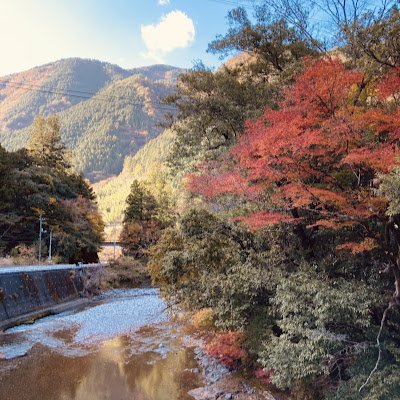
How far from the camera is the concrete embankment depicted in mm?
18141

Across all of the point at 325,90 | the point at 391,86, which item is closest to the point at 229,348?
the point at 325,90

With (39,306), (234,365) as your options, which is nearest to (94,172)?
(39,306)

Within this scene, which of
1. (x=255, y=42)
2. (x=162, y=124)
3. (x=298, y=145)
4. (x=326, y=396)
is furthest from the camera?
(x=162, y=124)

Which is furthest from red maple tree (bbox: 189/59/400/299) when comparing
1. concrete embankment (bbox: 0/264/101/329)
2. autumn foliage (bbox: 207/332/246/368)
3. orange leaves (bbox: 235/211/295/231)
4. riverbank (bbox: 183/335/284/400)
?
concrete embankment (bbox: 0/264/101/329)

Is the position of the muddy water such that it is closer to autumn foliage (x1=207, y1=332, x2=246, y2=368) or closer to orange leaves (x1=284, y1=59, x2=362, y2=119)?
autumn foliage (x1=207, y1=332, x2=246, y2=368)

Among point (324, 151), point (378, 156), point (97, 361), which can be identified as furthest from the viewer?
point (97, 361)

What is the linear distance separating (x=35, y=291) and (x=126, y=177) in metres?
121

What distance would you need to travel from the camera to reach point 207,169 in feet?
47.4

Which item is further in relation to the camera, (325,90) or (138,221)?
(138,221)

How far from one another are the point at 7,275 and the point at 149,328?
23.7 feet

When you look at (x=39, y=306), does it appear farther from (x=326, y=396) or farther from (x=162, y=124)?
(x=326, y=396)

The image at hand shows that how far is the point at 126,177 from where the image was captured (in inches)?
5517

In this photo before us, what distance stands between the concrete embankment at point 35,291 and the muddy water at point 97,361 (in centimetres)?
93

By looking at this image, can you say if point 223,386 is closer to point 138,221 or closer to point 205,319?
point 205,319
